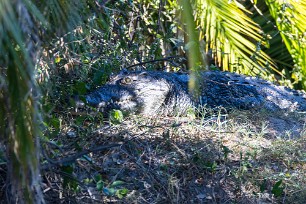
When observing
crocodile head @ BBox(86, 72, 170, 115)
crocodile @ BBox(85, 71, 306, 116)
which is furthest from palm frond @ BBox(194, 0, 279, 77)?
crocodile head @ BBox(86, 72, 170, 115)

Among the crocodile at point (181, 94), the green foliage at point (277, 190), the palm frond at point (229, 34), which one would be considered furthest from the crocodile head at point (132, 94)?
the green foliage at point (277, 190)

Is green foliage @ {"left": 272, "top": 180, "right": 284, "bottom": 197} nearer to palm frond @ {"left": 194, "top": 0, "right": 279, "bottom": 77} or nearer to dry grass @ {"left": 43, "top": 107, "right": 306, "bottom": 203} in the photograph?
dry grass @ {"left": 43, "top": 107, "right": 306, "bottom": 203}

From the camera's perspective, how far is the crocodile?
18.8ft

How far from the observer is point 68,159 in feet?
12.1

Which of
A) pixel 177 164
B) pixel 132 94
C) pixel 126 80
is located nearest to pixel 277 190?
pixel 177 164

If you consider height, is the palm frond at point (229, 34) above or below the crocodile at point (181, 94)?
above

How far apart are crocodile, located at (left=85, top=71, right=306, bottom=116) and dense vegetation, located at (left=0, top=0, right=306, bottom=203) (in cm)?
20

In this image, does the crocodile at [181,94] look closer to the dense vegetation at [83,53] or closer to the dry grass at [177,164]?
the dense vegetation at [83,53]

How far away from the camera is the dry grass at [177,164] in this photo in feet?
13.8

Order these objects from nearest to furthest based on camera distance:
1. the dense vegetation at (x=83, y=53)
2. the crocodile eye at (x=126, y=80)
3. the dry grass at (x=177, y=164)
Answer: the dense vegetation at (x=83, y=53), the dry grass at (x=177, y=164), the crocodile eye at (x=126, y=80)

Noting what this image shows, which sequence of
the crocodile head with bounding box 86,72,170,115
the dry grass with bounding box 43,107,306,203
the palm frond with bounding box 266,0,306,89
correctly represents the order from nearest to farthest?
1. the dry grass with bounding box 43,107,306,203
2. the crocodile head with bounding box 86,72,170,115
3. the palm frond with bounding box 266,0,306,89

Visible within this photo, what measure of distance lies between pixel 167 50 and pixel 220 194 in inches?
158

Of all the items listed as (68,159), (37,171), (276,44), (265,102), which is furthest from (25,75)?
(276,44)

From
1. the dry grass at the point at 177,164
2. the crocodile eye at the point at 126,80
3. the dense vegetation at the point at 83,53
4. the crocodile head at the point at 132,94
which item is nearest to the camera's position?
the dense vegetation at the point at 83,53
